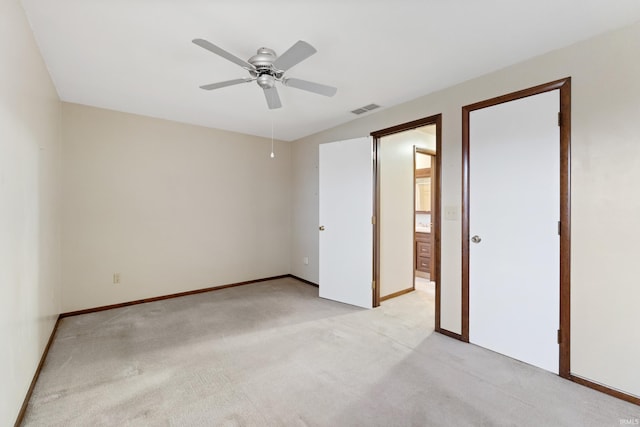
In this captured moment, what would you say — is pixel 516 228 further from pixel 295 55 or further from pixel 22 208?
pixel 22 208

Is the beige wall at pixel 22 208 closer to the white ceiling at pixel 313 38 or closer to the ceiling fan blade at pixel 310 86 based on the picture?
the white ceiling at pixel 313 38

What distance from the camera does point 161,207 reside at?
3875 mm

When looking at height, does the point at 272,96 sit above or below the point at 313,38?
below

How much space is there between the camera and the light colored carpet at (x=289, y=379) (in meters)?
1.71

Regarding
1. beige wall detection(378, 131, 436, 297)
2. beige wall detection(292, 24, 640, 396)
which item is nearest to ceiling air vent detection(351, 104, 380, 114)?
beige wall detection(378, 131, 436, 297)

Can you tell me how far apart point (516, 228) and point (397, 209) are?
5.80 feet

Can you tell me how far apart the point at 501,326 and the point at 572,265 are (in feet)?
2.47

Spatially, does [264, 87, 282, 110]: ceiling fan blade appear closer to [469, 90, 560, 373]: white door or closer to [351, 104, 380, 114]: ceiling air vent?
[351, 104, 380, 114]: ceiling air vent

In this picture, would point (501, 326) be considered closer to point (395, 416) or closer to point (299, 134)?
point (395, 416)

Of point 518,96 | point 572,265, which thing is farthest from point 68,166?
point 572,265

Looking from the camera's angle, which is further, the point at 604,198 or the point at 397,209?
the point at 397,209

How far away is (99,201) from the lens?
3445 mm

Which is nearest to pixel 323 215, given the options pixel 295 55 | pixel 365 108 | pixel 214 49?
pixel 365 108

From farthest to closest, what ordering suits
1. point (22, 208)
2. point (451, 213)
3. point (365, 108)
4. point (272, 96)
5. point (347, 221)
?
point (347, 221), point (365, 108), point (451, 213), point (272, 96), point (22, 208)
